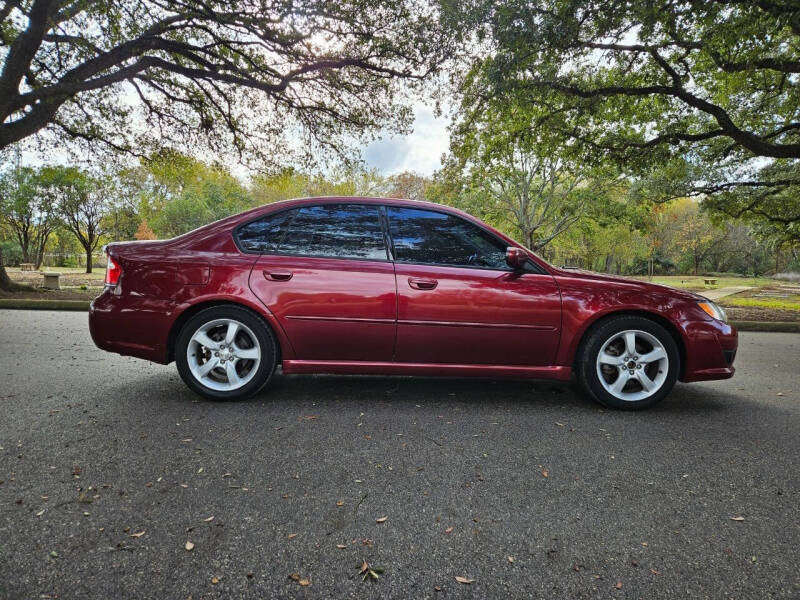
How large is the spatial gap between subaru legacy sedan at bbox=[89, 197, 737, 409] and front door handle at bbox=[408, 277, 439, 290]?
0.02 metres

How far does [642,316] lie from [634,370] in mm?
443

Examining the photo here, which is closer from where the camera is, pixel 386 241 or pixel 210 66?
pixel 386 241

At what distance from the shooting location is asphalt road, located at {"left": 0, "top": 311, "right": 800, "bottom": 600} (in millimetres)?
1456

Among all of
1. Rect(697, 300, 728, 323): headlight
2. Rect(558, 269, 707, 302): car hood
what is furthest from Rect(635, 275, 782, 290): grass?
Rect(558, 269, 707, 302): car hood

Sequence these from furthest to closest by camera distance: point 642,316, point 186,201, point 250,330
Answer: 1. point 186,201
2. point 642,316
3. point 250,330

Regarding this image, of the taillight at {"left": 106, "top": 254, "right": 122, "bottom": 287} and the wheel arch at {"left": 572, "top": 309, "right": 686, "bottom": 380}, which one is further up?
the taillight at {"left": 106, "top": 254, "right": 122, "bottom": 287}

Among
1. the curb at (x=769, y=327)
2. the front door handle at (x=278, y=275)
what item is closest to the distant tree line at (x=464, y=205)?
the curb at (x=769, y=327)

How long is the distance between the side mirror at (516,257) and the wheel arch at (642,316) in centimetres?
72

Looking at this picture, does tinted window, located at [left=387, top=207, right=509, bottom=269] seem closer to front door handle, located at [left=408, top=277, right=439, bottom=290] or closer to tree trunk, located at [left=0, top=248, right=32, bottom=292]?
front door handle, located at [left=408, top=277, right=439, bottom=290]

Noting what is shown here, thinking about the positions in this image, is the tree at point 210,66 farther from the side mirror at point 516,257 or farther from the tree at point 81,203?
the tree at point 81,203

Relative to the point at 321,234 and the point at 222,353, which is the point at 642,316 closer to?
the point at 321,234

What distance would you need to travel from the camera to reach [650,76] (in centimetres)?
979

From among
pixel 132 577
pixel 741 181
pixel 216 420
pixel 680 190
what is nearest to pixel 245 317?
pixel 216 420

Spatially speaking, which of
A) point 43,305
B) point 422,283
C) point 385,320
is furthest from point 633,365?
point 43,305
